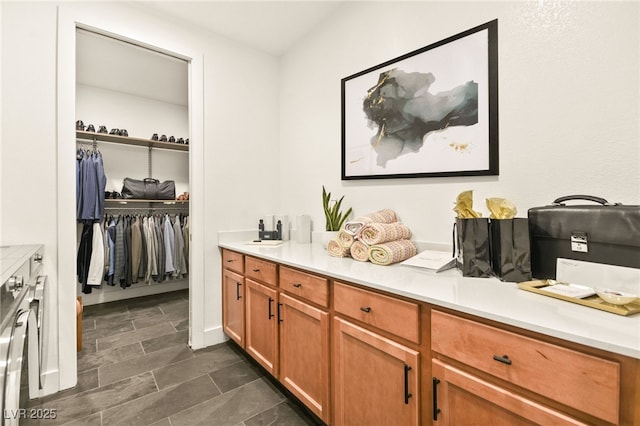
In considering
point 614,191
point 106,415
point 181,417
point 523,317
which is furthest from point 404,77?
point 106,415

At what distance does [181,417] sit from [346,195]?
176 centimetres

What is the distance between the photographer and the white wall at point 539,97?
1130 millimetres

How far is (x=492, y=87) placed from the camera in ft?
4.80

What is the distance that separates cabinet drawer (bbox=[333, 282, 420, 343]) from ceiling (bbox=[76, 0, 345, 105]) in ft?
7.26

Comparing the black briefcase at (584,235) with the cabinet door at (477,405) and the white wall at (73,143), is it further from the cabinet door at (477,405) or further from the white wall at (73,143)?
the white wall at (73,143)

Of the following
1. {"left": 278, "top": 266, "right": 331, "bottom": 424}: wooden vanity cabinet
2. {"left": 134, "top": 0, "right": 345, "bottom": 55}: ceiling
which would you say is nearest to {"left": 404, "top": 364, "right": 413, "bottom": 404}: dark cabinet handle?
{"left": 278, "top": 266, "right": 331, "bottom": 424}: wooden vanity cabinet

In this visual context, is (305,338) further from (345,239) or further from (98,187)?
(98,187)

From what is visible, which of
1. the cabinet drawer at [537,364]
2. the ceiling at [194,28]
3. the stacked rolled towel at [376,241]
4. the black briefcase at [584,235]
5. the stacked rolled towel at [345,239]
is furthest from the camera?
the ceiling at [194,28]

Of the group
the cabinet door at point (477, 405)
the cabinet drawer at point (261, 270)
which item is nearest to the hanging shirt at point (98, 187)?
the cabinet drawer at point (261, 270)

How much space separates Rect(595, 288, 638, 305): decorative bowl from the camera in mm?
791

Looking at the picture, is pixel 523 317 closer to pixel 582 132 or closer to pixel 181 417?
pixel 582 132

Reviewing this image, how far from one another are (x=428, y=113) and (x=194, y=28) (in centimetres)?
214

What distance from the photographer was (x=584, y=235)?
3.35 ft

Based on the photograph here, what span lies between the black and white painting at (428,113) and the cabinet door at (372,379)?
102cm
